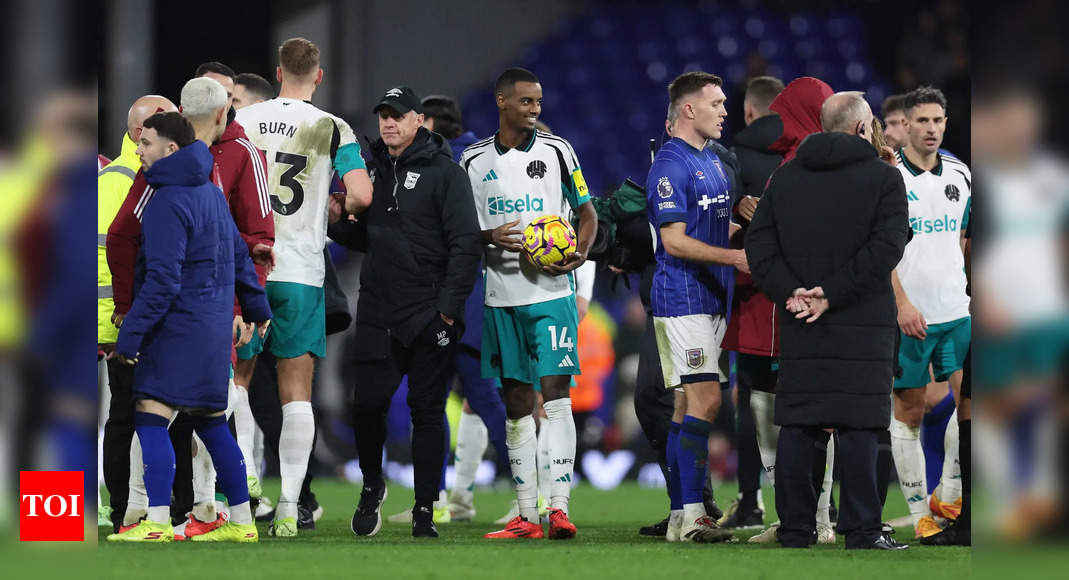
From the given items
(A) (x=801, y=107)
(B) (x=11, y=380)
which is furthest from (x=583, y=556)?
(B) (x=11, y=380)

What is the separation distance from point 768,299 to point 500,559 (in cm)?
187

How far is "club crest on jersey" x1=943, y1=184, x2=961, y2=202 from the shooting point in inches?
279

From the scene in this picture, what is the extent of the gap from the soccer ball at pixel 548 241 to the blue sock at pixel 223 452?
171 centimetres

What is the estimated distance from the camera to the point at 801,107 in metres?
6.48

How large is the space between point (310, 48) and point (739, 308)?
8.22 feet

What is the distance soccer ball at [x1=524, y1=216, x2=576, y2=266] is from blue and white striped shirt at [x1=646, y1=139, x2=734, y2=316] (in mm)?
435

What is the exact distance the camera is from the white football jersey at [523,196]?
680 cm

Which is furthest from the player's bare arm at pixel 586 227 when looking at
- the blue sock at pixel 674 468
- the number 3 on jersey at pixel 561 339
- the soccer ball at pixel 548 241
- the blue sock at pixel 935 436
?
the blue sock at pixel 935 436

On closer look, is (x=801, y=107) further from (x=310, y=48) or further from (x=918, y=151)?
(x=310, y=48)

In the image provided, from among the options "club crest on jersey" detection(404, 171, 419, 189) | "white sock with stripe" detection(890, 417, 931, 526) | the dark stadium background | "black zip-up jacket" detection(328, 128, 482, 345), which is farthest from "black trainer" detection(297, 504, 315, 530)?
the dark stadium background

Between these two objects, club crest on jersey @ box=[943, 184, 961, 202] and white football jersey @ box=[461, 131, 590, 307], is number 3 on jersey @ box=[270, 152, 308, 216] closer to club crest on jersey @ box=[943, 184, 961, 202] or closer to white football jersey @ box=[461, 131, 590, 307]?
white football jersey @ box=[461, 131, 590, 307]

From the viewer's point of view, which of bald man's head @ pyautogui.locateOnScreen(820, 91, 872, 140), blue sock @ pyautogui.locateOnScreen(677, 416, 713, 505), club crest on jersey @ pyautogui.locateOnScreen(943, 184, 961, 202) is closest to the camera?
bald man's head @ pyautogui.locateOnScreen(820, 91, 872, 140)

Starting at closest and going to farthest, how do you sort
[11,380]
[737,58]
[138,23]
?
[11,380]
[138,23]
[737,58]

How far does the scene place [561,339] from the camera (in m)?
6.70
